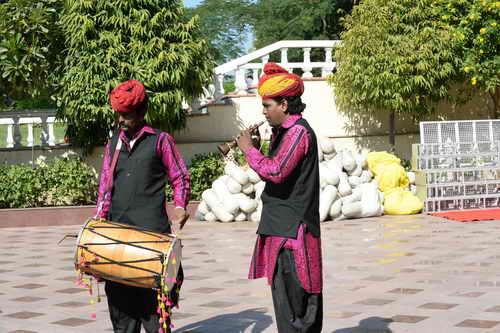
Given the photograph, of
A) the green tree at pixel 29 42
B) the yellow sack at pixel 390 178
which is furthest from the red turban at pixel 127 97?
the green tree at pixel 29 42

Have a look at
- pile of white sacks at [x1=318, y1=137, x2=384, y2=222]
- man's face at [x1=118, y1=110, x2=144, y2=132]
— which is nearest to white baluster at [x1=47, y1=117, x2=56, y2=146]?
pile of white sacks at [x1=318, y1=137, x2=384, y2=222]

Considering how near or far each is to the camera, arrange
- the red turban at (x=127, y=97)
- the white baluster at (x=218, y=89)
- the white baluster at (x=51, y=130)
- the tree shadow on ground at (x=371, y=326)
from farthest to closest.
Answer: the white baluster at (x=218, y=89) < the white baluster at (x=51, y=130) < the tree shadow on ground at (x=371, y=326) < the red turban at (x=127, y=97)

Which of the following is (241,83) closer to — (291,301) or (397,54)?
(397,54)

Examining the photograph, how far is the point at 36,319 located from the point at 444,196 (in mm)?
9625

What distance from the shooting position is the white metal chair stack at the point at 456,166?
15.0m

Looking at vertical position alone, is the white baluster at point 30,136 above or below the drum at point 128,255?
above

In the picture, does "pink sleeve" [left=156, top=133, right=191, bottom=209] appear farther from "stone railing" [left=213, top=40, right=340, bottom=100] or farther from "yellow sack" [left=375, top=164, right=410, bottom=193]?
"stone railing" [left=213, top=40, right=340, bottom=100]

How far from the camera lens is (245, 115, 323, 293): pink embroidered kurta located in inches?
179

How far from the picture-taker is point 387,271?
9.02m

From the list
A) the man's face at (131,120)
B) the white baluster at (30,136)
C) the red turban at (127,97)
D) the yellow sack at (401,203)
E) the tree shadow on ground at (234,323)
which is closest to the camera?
the red turban at (127,97)

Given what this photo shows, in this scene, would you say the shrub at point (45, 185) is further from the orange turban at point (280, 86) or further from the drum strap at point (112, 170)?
the orange turban at point (280, 86)

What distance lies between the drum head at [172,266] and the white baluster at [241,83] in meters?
Result: 13.9

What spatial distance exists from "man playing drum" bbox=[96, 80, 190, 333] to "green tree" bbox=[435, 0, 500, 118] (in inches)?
546

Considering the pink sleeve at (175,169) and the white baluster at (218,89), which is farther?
the white baluster at (218,89)
